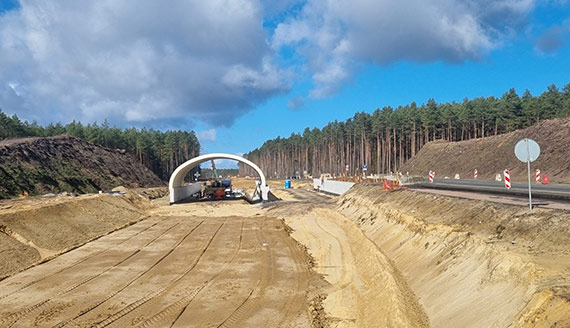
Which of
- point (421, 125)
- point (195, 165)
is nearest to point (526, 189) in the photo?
point (195, 165)

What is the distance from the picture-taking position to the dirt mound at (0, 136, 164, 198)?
54.0 meters

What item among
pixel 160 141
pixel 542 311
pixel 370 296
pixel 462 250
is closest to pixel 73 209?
pixel 370 296

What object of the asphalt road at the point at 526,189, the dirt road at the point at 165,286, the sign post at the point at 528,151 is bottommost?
the dirt road at the point at 165,286

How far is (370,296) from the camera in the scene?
1224 centimetres

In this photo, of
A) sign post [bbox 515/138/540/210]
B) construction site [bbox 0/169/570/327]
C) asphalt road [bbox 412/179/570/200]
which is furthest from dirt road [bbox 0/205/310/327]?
asphalt road [bbox 412/179/570/200]

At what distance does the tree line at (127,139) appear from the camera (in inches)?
3838

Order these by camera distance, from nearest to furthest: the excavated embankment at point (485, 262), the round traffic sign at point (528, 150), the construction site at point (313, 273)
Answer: the excavated embankment at point (485, 262), the construction site at point (313, 273), the round traffic sign at point (528, 150)

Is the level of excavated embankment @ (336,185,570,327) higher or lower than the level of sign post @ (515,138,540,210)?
lower

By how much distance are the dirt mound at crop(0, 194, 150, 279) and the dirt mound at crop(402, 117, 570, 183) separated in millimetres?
40798

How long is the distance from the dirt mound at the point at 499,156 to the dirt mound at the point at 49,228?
40.8 metres

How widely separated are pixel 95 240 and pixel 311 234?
41.6 ft

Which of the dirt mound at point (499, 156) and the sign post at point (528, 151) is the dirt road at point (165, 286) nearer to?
the sign post at point (528, 151)

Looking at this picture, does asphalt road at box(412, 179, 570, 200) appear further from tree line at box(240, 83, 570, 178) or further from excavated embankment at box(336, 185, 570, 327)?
tree line at box(240, 83, 570, 178)

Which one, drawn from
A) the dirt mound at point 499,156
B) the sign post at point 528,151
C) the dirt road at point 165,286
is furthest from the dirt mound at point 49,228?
the dirt mound at point 499,156
